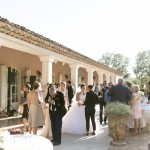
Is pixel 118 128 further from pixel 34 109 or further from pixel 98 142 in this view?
pixel 34 109

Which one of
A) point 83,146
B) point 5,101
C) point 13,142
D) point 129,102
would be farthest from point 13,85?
point 13,142

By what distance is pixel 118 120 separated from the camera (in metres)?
7.36

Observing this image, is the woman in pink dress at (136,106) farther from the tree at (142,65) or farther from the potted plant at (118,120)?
the tree at (142,65)

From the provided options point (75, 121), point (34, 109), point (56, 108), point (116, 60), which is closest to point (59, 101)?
point (56, 108)

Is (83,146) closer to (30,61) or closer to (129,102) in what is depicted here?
(129,102)

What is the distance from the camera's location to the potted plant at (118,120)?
7.25 m

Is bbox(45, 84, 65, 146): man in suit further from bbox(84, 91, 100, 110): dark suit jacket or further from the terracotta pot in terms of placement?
bbox(84, 91, 100, 110): dark suit jacket

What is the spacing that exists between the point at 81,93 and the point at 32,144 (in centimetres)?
480

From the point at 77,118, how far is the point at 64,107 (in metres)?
1.92

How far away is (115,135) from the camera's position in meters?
7.40

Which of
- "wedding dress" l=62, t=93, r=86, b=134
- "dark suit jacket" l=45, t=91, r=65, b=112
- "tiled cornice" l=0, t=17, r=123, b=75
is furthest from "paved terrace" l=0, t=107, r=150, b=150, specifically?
"tiled cornice" l=0, t=17, r=123, b=75

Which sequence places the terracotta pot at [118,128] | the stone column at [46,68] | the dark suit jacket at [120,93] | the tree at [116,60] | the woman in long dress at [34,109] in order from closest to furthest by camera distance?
1. the terracotta pot at [118,128]
2. the woman in long dress at [34,109]
3. the dark suit jacket at [120,93]
4. the stone column at [46,68]
5. the tree at [116,60]

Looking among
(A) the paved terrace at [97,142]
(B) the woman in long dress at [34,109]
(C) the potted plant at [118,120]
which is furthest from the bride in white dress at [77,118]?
(C) the potted plant at [118,120]

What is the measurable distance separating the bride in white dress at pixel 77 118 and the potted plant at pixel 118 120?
1.97 m
